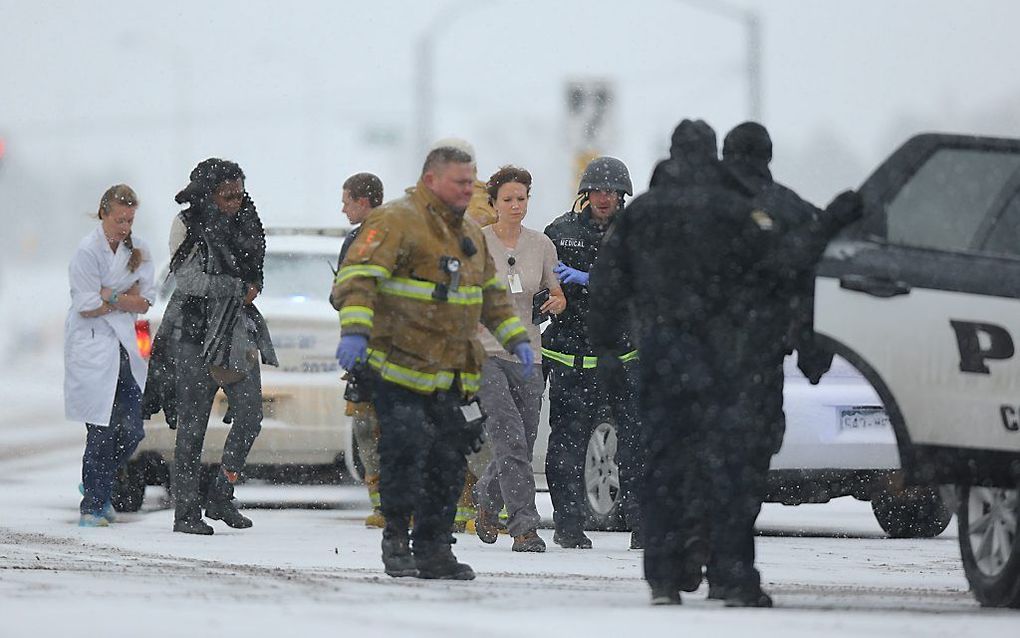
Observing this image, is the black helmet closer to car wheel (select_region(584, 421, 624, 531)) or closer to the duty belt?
the duty belt

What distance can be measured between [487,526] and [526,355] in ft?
9.38

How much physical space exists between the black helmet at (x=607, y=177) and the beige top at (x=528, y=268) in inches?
14.8

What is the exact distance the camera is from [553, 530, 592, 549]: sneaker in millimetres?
11961

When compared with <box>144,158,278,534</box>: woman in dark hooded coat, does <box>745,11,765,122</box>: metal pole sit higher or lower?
higher

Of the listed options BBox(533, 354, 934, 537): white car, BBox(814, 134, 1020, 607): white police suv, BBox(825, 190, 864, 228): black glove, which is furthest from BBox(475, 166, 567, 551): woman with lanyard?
BBox(825, 190, 864, 228): black glove

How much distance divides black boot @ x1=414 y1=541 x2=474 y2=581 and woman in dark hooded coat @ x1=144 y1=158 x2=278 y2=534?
328 centimetres

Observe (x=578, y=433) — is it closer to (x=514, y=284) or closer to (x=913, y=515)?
(x=514, y=284)

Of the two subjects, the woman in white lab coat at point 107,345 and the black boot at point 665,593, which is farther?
the woman in white lab coat at point 107,345

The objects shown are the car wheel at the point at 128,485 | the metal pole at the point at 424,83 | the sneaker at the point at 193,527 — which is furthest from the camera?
the metal pole at the point at 424,83

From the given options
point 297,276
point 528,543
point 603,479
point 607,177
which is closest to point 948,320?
point 528,543

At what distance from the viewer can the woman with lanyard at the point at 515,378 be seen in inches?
459

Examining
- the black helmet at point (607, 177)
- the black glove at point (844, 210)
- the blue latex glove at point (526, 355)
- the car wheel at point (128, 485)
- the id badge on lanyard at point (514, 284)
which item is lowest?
the car wheel at point (128, 485)

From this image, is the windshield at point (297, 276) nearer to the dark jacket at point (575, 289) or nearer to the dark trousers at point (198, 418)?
the dark trousers at point (198, 418)

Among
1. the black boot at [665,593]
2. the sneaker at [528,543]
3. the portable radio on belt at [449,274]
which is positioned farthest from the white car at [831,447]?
the black boot at [665,593]
